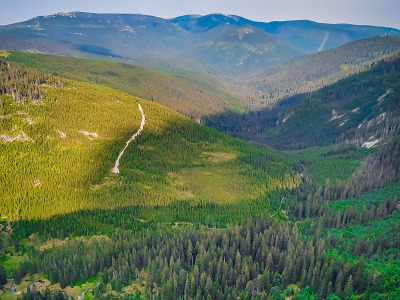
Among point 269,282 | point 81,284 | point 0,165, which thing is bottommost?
point 81,284

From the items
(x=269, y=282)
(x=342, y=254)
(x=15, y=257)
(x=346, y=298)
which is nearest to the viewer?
(x=346, y=298)

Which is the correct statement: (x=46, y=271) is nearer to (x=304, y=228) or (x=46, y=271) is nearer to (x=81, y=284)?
(x=81, y=284)

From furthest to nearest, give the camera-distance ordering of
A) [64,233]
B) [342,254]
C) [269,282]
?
[64,233] → [342,254] → [269,282]

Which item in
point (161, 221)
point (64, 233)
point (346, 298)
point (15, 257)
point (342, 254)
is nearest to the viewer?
point (346, 298)

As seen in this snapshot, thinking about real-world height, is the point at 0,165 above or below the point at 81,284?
above

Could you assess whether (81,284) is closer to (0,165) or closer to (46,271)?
(46,271)

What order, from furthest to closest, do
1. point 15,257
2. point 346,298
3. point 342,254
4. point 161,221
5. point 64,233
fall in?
1. point 161,221
2. point 64,233
3. point 15,257
4. point 342,254
5. point 346,298

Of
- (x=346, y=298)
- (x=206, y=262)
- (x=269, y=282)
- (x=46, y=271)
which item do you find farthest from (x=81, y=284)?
(x=346, y=298)

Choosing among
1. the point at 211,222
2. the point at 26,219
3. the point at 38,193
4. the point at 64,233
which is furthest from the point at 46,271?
the point at 211,222

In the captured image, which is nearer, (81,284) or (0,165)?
(81,284)
